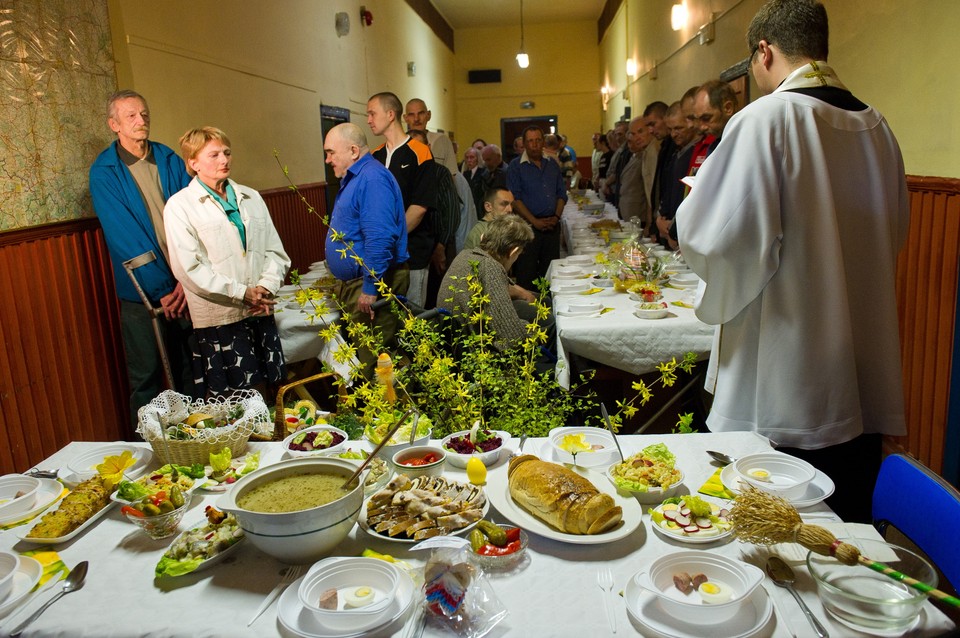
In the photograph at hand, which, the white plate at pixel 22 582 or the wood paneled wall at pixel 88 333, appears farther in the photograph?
the wood paneled wall at pixel 88 333

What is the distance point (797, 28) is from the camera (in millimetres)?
1897

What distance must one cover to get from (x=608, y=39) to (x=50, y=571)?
1529 centimetres

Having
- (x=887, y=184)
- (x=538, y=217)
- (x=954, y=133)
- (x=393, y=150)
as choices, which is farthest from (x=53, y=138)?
(x=538, y=217)

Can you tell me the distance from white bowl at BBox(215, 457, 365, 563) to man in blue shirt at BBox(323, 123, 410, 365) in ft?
7.58

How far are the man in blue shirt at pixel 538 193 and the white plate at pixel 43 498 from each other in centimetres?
505

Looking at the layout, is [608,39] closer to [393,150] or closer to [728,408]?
[393,150]

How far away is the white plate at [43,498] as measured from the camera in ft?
A: 4.95

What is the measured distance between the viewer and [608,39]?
1480 centimetres

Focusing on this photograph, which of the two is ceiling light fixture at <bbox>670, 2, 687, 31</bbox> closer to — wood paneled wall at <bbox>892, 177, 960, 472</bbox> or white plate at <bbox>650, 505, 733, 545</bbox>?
wood paneled wall at <bbox>892, 177, 960, 472</bbox>

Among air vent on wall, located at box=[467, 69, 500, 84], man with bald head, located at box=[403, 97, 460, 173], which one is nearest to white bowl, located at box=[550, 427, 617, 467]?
man with bald head, located at box=[403, 97, 460, 173]

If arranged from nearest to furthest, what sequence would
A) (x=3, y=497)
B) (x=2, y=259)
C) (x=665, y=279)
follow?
(x=3, y=497)
(x=2, y=259)
(x=665, y=279)

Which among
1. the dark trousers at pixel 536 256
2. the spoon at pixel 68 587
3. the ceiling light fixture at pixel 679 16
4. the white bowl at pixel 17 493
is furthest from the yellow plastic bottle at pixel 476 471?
the ceiling light fixture at pixel 679 16

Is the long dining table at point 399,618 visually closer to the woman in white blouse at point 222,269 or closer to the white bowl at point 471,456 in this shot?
the white bowl at point 471,456

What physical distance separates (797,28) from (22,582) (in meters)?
2.17
